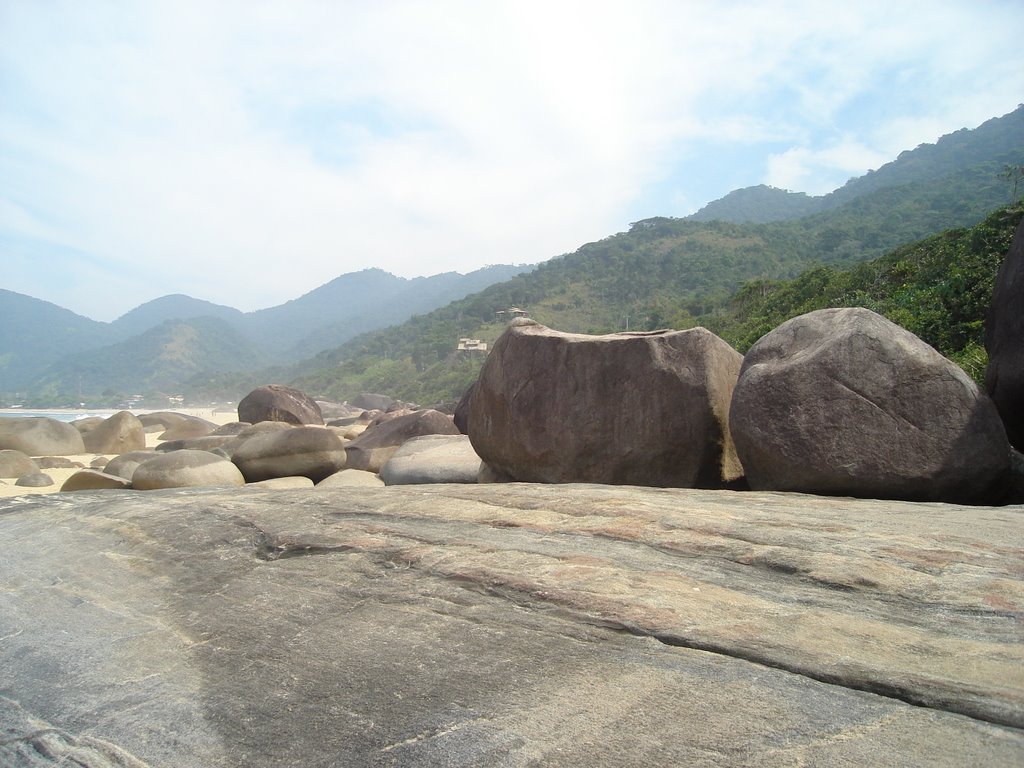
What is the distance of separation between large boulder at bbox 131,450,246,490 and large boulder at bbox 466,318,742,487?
13.9 feet

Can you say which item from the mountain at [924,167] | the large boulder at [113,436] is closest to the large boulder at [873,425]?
the large boulder at [113,436]

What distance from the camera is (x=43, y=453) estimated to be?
1570 cm

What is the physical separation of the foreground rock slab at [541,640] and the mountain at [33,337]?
153 metres

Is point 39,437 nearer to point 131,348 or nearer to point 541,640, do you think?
point 541,640

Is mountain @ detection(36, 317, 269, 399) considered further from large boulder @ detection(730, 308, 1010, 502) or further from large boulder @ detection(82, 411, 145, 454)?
large boulder @ detection(730, 308, 1010, 502)

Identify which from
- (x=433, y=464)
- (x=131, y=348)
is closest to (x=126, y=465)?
(x=433, y=464)

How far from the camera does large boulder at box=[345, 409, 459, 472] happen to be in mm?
11102

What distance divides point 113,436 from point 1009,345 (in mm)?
18333

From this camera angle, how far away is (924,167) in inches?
4227

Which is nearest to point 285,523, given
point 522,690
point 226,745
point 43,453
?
point 226,745

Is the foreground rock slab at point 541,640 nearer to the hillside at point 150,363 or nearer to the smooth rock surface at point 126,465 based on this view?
the smooth rock surface at point 126,465

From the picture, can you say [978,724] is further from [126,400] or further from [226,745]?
[126,400]

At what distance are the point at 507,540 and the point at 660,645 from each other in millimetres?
1179

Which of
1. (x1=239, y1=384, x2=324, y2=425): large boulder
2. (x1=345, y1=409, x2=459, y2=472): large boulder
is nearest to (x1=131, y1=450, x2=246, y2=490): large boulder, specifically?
(x1=345, y1=409, x2=459, y2=472): large boulder
